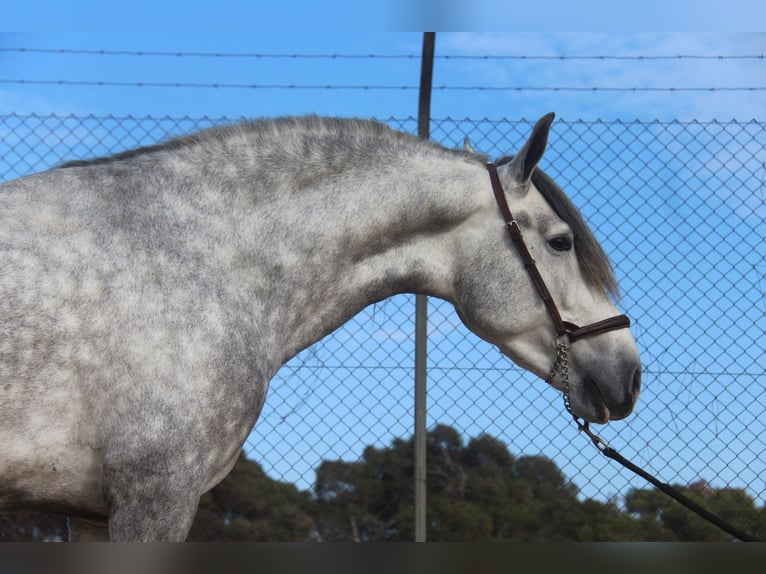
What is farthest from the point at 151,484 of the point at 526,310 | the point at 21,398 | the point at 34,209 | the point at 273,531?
the point at 273,531

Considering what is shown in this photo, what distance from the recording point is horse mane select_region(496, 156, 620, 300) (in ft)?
9.14

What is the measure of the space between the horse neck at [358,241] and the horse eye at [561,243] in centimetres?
29

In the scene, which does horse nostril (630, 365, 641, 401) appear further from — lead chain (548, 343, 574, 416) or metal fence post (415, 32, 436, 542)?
metal fence post (415, 32, 436, 542)

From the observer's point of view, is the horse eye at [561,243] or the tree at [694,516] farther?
the tree at [694,516]

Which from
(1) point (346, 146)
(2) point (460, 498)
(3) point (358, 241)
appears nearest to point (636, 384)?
(3) point (358, 241)

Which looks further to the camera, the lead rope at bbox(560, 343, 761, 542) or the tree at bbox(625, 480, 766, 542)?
the tree at bbox(625, 480, 766, 542)

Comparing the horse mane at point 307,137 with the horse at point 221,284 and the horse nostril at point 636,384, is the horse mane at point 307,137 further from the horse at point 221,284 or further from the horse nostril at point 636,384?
the horse nostril at point 636,384

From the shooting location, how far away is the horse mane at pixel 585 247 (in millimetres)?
2787

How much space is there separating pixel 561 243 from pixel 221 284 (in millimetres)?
1160

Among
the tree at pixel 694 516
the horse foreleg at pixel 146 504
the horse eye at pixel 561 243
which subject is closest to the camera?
the horse foreleg at pixel 146 504

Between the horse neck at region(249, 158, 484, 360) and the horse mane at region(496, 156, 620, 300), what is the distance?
27cm

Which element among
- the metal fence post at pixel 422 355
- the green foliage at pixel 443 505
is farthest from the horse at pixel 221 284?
the green foliage at pixel 443 505

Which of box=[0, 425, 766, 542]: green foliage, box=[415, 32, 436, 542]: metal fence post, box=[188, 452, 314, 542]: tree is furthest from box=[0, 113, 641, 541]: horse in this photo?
box=[188, 452, 314, 542]: tree

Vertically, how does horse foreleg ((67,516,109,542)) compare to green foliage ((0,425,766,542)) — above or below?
below
